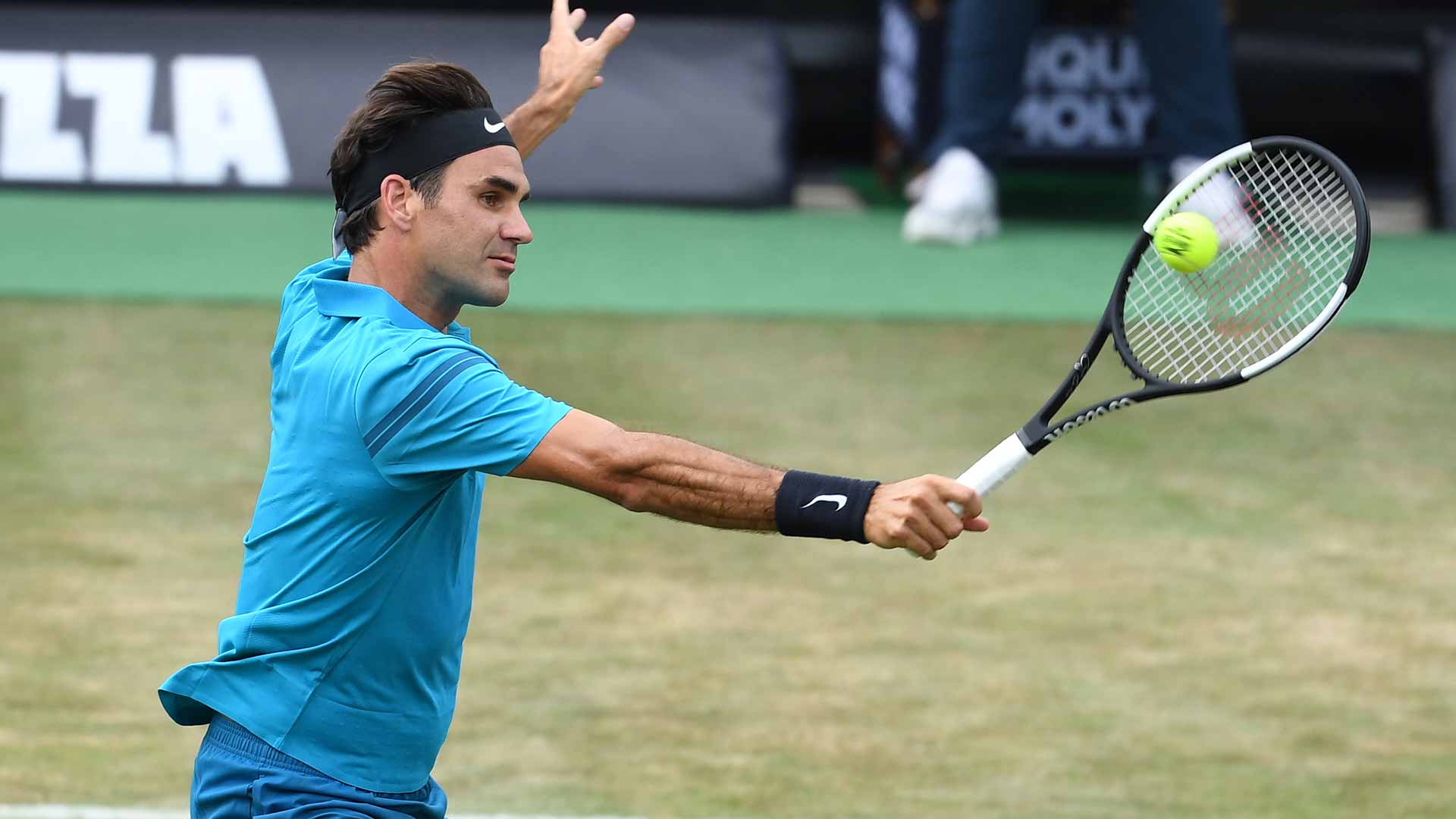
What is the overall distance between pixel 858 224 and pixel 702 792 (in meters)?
6.33

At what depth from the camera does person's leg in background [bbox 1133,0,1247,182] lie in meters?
10.0

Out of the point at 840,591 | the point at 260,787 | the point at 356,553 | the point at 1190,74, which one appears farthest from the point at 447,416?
the point at 1190,74

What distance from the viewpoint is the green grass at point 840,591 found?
525 centimetres

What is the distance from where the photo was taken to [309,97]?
10.6 m

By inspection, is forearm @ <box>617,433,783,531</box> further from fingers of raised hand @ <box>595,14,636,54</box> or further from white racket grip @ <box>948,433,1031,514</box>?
fingers of raised hand @ <box>595,14,636,54</box>

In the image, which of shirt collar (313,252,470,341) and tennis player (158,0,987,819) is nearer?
tennis player (158,0,987,819)

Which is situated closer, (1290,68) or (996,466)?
(996,466)

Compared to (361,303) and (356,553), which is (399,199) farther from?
(356,553)

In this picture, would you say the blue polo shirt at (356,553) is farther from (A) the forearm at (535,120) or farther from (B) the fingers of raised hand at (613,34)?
(B) the fingers of raised hand at (613,34)

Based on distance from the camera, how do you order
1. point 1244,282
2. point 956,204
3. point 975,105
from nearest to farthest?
1. point 1244,282
2. point 975,105
3. point 956,204

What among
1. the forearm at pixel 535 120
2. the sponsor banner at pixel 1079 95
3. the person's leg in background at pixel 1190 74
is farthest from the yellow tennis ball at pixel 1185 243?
the sponsor banner at pixel 1079 95

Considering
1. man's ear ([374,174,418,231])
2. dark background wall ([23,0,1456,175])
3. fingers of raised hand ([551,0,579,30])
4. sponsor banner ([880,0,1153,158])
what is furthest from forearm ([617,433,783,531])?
dark background wall ([23,0,1456,175])

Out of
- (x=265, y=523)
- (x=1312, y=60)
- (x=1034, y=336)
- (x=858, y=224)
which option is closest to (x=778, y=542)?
(x=1034, y=336)

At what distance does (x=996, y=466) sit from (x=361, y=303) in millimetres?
1067
